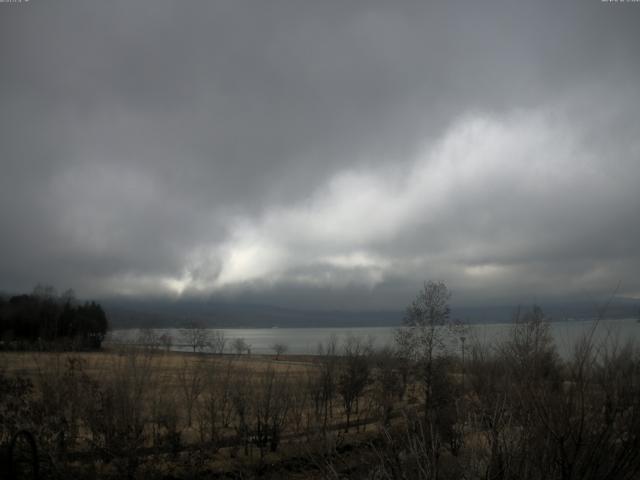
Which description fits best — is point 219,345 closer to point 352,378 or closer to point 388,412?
point 352,378

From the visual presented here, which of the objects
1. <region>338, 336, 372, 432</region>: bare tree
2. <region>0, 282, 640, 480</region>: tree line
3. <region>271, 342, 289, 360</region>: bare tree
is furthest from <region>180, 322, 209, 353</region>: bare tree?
<region>0, 282, 640, 480</region>: tree line

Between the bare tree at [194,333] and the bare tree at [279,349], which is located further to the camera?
the bare tree at [194,333]

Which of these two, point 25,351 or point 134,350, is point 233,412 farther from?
point 25,351

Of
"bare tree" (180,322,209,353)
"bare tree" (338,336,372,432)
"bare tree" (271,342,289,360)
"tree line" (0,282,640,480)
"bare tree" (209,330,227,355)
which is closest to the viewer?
"tree line" (0,282,640,480)

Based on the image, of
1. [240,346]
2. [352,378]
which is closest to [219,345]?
[240,346]

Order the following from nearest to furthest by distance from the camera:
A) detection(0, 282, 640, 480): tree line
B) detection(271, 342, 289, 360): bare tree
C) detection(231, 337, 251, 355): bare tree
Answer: detection(0, 282, 640, 480): tree line
detection(231, 337, 251, 355): bare tree
detection(271, 342, 289, 360): bare tree

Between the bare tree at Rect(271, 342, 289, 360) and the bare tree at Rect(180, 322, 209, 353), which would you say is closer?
the bare tree at Rect(271, 342, 289, 360)

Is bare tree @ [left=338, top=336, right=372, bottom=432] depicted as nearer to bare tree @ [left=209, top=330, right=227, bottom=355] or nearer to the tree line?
the tree line

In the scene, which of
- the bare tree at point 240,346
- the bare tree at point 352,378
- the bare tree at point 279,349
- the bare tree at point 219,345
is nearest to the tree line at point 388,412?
the bare tree at point 352,378

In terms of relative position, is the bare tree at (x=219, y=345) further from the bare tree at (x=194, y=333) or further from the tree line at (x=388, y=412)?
the tree line at (x=388, y=412)

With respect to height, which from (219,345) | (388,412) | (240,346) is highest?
(388,412)

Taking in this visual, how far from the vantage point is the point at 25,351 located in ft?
68.5

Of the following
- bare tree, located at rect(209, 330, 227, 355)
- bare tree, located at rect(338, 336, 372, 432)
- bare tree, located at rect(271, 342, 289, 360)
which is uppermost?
bare tree, located at rect(338, 336, 372, 432)

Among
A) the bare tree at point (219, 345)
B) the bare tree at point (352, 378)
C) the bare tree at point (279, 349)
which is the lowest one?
the bare tree at point (279, 349)
